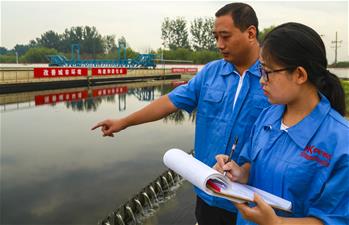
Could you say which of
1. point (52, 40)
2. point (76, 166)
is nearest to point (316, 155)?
point (76, 166)

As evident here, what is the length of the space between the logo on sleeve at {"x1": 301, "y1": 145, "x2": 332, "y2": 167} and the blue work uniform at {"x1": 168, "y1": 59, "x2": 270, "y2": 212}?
651mm

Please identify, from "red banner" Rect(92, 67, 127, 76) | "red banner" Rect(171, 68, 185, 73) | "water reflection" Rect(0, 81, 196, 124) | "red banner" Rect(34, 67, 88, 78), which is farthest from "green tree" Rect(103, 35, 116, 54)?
"water reflection" Rect(0, 81, 196, 124)

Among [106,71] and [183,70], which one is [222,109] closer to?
[106,71]

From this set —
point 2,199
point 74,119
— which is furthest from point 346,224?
point 74,119

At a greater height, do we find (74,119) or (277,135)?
(277,135)

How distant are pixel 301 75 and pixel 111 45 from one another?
2866 inches

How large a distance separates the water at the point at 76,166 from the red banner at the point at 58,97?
7.15ft

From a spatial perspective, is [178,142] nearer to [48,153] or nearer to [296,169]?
[48,153]

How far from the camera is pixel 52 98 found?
49.1 ft

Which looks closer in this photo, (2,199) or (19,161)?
(2,199)

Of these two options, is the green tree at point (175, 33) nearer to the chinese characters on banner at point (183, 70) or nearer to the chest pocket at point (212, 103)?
the chinese characters on banner at point (183, 70)

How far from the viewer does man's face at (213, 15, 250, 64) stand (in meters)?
1.63

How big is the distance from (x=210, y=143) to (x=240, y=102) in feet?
0.87

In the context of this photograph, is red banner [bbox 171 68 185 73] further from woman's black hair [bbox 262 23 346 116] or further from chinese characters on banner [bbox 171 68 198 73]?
woman's black hair [bbox 262 23 346 116]
